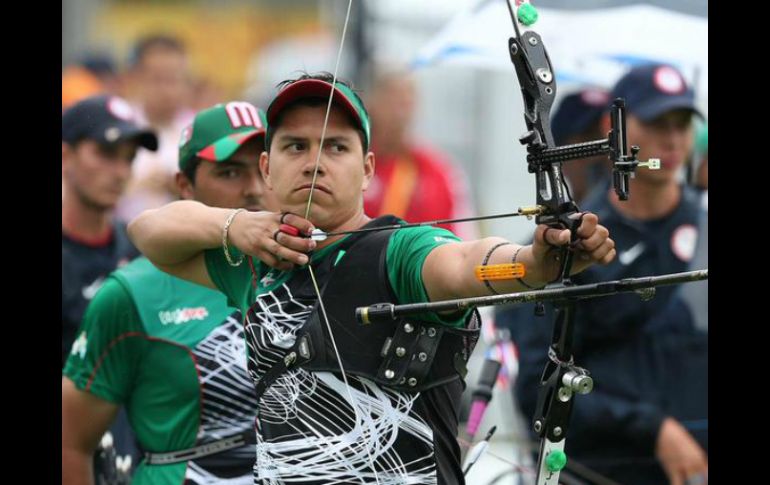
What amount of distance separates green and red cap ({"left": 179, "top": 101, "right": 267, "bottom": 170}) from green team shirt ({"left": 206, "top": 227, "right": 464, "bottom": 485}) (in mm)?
1304

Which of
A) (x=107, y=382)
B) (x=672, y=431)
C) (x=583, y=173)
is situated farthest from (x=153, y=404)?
(x=583, y=173)

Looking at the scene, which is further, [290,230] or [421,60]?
[421,60]

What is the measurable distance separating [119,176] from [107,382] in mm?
2048

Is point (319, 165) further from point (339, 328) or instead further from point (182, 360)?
point (182, 360)

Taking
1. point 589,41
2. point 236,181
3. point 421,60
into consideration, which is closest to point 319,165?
point 236,181

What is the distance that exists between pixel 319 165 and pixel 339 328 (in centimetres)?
42

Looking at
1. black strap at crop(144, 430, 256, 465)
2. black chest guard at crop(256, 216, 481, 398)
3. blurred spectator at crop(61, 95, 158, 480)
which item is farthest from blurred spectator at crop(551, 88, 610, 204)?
black chest guard at crop(256, 216, 481, 398)

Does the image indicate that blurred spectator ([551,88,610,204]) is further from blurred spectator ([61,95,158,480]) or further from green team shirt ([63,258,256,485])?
green team shirt ([63,258,256,485])

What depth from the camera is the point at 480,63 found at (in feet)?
23.0

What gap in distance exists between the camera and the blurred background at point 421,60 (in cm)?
690

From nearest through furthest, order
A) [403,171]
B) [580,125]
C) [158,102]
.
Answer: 1. [580,125]
2. [403,171]
3. [158,102]

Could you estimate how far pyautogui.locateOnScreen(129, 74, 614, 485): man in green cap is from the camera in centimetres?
342

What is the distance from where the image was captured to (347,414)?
11.4ft

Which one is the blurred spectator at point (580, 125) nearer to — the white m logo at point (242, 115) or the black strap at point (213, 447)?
the white m logo at point (242, 115)
